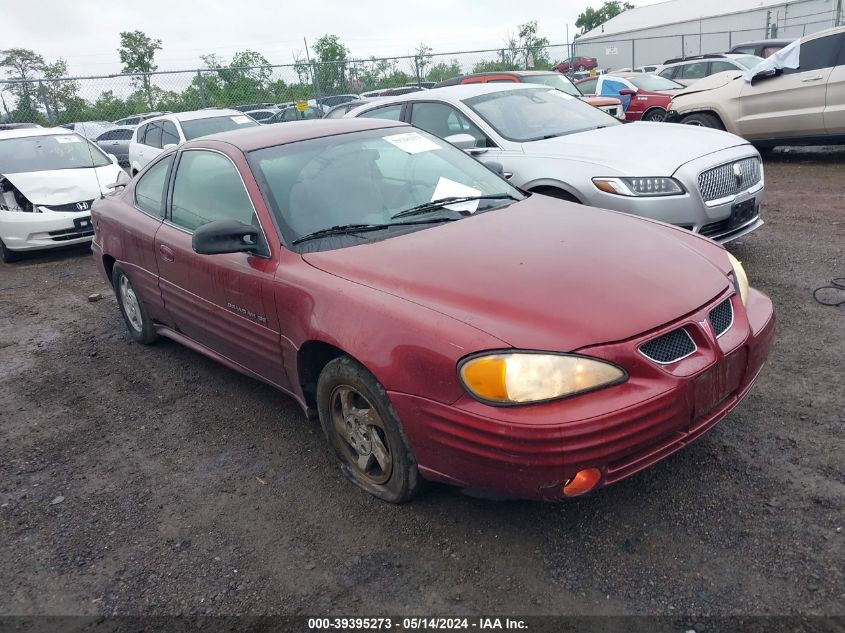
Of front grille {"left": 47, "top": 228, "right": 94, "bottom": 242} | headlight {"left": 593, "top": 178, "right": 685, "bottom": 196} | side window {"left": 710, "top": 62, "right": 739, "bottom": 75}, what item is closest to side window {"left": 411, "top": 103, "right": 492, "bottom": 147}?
headlight {"left": 593, "top": 178, "right": 685, "bottom": 196}

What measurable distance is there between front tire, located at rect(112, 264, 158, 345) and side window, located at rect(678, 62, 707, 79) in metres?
15.4

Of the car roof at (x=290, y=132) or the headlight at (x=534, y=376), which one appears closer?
the headlight at (x=534, y=376)

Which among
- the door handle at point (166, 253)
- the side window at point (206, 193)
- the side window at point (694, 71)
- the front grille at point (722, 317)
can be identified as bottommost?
the front grille at point (722, 317)

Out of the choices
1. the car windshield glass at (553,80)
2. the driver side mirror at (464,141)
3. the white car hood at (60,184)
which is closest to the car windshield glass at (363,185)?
the driver side mirror at (464,141)

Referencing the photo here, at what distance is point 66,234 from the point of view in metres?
8.33

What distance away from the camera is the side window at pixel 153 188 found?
4.43 meters

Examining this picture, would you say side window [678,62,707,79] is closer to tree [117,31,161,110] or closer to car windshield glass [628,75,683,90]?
car windshield glass [628,75,683,90]

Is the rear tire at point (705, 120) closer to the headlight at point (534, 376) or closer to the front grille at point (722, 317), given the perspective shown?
the front grille at point (722, 317)

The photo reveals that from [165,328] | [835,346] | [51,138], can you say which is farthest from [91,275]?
[835,346]

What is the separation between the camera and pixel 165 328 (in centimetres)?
466

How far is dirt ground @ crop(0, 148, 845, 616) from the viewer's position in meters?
2.46

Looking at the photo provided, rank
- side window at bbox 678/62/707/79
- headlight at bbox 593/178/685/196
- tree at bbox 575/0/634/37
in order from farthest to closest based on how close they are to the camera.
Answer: tree at bbox 575/0/634/37 → side window at bbox 678/62/707/79 → headlight at bbox 593/178/685/196

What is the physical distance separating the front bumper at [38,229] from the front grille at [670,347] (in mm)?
7798

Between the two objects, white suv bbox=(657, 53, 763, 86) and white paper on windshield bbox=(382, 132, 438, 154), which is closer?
white paper on windshield bbox=(382, 132, 438, 154)
